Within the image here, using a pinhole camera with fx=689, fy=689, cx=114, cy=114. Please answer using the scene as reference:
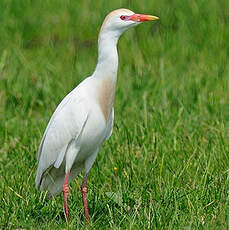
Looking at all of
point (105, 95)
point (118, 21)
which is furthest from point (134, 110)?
point (118, 21)

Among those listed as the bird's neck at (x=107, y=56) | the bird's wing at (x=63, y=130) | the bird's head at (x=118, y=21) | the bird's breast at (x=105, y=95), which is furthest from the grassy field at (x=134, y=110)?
the bird's head at (x=118, y=21)

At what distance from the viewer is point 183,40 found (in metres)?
8.37

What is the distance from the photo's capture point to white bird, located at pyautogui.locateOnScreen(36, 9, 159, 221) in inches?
184

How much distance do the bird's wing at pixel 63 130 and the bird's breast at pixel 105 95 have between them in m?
0.12

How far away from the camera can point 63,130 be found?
4.75 metres

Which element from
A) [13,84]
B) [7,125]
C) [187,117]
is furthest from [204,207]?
[13,84]

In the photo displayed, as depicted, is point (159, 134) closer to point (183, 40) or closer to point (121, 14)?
point (121, 14)

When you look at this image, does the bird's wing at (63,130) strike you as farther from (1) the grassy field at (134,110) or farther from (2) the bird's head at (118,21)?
(2) the bird's head at (118,21)

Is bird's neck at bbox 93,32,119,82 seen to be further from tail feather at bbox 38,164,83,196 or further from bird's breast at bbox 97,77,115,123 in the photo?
tail feather at bbox 38,164,83,196

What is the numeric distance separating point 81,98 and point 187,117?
1940 mm

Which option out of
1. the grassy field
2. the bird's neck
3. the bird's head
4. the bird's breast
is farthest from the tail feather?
the bird's head

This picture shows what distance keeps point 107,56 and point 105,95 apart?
27 cm

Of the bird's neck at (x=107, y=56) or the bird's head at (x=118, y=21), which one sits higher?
the bird's head at (x=118, y=21)

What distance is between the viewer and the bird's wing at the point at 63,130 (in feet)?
15.3
